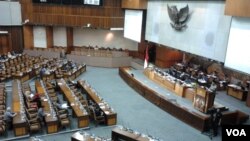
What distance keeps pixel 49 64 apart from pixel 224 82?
1227 centimetres

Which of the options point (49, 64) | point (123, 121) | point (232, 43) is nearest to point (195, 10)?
point (232, 43)

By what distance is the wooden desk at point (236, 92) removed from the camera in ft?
42.7

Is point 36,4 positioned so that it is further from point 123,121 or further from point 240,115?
point 240,115

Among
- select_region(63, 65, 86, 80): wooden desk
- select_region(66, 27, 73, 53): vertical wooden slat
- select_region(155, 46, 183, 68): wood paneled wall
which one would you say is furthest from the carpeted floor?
select_region(66, 27, 73, 53): vertical wooden slat

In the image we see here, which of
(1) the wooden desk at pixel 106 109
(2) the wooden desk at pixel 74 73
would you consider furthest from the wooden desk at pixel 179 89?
(2) the wooden desk at pixel 74 73

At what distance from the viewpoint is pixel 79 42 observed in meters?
23.7

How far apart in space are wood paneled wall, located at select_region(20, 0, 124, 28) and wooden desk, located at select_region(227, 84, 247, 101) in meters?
11.0

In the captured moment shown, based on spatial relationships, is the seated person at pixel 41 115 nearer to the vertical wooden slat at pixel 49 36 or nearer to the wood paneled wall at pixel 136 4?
the wood paneled wall at pixel 136 4

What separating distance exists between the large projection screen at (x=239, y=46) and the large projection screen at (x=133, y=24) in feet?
29.4

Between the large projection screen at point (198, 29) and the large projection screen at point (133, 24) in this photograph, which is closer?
the large projection screen at point (198, 29)

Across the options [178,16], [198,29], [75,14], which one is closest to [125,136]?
[198,29]

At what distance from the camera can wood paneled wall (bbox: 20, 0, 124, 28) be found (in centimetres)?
2061

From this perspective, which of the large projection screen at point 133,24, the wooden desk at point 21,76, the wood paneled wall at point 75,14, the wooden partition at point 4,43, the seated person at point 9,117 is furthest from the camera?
the wood paneled wall at point 75,14

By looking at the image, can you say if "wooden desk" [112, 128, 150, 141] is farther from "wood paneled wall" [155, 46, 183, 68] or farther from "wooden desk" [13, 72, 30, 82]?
"wood paneled wall" [155, 46, 183, 68]
